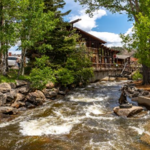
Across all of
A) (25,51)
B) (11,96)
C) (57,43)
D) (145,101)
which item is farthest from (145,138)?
(57,43)

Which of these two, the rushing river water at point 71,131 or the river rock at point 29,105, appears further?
the river rock at point 29,105

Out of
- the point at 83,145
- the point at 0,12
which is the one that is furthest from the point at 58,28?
the point at 83,145

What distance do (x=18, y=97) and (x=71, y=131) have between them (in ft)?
20.6

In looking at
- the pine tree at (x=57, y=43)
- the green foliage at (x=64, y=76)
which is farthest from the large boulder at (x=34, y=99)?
the pine tree at (x=57, y=43)

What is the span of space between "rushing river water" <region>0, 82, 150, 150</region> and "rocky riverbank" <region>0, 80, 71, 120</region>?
1047 millimetres

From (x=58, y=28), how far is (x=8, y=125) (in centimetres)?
1308

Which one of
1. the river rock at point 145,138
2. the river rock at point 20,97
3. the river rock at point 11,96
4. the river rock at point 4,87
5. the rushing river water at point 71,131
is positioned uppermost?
the river rock at point 4,87

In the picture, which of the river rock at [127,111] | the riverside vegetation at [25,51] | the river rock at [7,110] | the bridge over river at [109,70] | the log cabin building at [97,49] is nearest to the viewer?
the river rock at [127,111]

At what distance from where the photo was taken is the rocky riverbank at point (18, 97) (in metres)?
9.49

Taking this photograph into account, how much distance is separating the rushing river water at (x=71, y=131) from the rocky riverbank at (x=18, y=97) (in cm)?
105

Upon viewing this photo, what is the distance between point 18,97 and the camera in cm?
1146

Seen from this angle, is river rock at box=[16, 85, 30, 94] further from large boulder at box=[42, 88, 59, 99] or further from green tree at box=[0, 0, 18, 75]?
green tree at box=[0, 0, 18, 75]

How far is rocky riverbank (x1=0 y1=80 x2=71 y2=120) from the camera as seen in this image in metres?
9.49

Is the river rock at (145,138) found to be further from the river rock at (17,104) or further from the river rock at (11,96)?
the river rock at (11,96)
